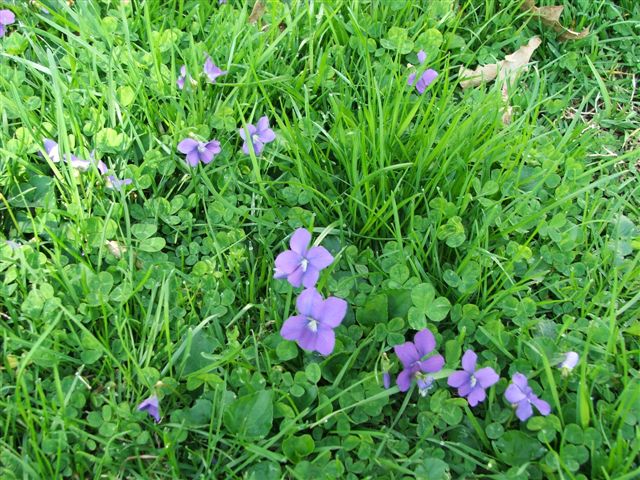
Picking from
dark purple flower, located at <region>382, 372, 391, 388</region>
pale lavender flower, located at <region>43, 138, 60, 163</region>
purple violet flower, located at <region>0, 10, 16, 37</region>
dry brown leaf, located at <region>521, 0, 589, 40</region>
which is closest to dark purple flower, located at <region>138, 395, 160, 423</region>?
dark purple flower, located at <region>382, 372, 391, 388</region>

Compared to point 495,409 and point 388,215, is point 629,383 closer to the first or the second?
point 495,409

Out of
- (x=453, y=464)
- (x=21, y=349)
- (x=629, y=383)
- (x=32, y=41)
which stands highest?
(x=32, y=41)

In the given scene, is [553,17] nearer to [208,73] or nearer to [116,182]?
[208,73]

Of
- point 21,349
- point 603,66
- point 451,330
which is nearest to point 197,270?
point 21,349

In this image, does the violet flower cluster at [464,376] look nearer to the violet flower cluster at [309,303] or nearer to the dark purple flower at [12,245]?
the violet flower cluster at [309,303]

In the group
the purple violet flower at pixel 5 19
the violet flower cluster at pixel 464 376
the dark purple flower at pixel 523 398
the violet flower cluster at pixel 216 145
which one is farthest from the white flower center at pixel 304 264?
the purple violet flower at pixel 5 19

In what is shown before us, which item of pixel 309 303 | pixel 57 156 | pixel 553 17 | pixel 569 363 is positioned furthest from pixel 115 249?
pixel 553 17
